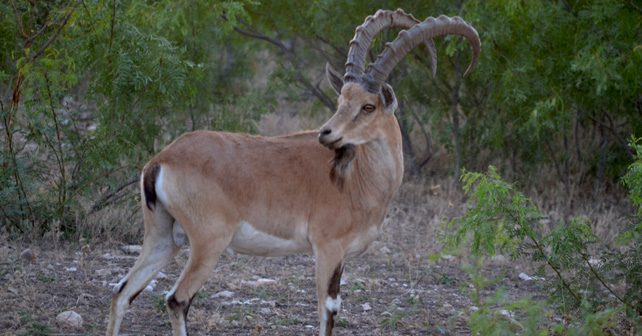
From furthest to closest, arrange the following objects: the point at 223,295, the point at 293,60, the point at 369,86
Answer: the point at 293,60 → the point at 223,295 → the point at 369,86

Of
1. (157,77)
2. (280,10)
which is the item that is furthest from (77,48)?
(280,10)

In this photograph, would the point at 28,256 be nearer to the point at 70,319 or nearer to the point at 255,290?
the point at 70,319

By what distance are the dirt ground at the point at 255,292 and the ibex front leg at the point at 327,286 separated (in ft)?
1.57

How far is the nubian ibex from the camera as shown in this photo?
→ 6.52 m

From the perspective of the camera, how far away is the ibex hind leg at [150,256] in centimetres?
660

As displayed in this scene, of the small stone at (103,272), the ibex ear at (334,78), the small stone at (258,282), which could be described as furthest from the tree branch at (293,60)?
the ibex ear at (334,78)

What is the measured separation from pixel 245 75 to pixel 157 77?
20.4 ft

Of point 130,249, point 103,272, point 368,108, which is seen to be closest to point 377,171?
point 368,108

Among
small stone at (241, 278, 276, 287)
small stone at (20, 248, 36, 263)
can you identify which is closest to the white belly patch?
small stone at (241, 278, 276, 287)

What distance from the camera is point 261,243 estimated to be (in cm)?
684

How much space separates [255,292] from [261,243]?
4.99 feet

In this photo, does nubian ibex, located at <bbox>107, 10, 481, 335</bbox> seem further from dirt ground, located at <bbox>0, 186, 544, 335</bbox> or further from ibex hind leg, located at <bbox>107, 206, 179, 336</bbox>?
dirt ground, located at <bbox>0, 186, 544, 335</bbox>

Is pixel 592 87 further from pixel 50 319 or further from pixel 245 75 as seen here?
pixel 50 319

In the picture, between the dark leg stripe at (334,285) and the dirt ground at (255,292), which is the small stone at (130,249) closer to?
the dirt ground at (255,292)
